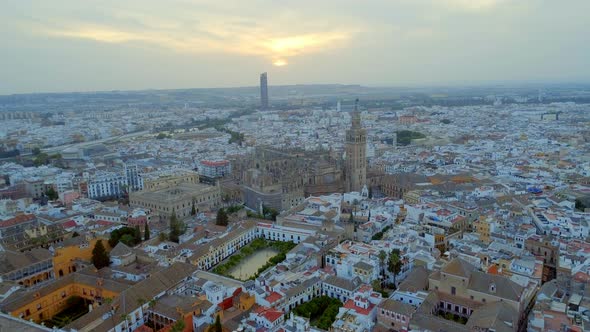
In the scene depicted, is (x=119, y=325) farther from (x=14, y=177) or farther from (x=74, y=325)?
(x=14, y=177)

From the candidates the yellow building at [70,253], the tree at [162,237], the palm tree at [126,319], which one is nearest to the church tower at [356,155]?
the tree at [162,237]

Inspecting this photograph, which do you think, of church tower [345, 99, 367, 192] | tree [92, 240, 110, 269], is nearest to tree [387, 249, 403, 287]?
tree [92, 240, 110, 269]

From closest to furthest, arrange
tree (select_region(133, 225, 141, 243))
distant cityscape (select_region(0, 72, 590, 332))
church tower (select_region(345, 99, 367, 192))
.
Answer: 1. distant cityscape (select_region(0, 72, 590, 332))
2. tree (select_region(133, 225, 141, 243))
3. church tower (select_region(345, 99, 367, 192))

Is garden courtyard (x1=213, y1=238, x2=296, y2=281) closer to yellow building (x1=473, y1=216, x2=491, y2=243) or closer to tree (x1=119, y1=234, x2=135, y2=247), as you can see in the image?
tree (x1=119, y1=234, x2=135, y2=247)

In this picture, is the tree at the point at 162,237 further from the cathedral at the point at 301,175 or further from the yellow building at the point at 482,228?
the yellow building at the point at 482,228

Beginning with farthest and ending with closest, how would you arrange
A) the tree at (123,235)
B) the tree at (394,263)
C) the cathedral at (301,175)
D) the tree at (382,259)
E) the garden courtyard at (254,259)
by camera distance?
the cathedral at (301,175) < the tree at (123,235) < the garden courtyard at (254,259) < the tree at (382,259) < the tree at (394,263)

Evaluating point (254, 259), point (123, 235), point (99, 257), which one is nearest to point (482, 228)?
point (254, 259)
